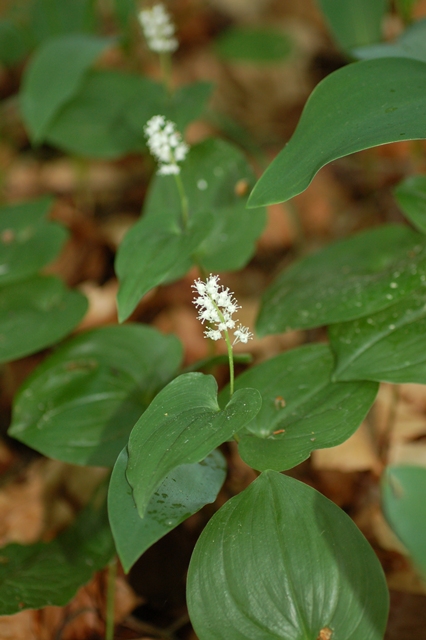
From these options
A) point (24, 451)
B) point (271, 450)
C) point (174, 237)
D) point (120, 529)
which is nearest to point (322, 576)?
point (271, 450)

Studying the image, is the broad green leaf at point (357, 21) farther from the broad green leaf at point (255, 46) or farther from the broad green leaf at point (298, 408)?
the broad green leaf at point (298, 408)

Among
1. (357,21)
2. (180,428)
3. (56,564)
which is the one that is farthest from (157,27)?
(56,564)

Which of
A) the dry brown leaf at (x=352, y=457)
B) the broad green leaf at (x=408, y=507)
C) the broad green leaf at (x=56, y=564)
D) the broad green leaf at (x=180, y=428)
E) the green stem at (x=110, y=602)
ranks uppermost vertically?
the broad green leaf at (x=408, y=507)

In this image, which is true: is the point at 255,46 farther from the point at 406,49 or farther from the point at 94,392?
the point at 94,392

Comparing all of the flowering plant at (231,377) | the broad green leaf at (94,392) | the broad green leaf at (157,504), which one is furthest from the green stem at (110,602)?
the broad green leaf at (157,504)

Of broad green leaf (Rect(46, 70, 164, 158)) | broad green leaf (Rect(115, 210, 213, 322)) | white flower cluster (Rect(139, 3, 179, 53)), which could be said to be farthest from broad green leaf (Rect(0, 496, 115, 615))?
white flower cluster (Rect(139, 3, 179, 53))

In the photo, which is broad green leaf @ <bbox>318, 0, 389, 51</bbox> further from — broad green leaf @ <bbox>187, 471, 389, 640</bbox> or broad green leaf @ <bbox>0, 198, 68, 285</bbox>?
broad green leaf @ <bbox>187, 471, 389, 640</bbox>

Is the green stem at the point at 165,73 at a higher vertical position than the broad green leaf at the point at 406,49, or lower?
lower
